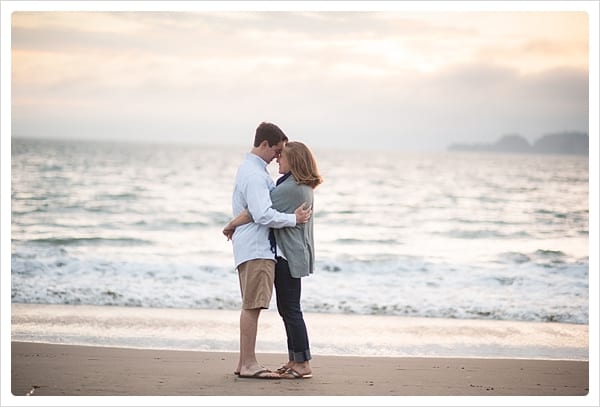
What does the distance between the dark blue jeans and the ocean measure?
3.26 m

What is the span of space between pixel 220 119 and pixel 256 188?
1737cm

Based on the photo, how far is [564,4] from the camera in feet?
15.3

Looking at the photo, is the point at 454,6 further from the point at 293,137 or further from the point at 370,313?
the point at 293,137

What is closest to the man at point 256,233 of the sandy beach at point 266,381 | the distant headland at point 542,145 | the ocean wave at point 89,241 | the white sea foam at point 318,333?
the sandy beach at point 266,381

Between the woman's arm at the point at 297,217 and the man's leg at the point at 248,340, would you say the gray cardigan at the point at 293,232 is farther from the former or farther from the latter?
the man's leg at the point at 248,340

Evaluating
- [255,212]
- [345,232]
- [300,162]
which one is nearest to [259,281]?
[255,212]

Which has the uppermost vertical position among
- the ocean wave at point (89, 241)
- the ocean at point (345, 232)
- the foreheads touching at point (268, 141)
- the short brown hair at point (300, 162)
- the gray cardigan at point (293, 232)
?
the foreheads touching at point (268, 141)

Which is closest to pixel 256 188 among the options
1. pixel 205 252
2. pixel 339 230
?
pixel 205 252

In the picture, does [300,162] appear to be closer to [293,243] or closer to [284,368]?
[293,243]

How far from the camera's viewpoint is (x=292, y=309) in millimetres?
4898

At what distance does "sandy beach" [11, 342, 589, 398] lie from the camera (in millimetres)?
4680

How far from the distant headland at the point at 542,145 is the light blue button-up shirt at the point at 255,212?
1304 centimetres

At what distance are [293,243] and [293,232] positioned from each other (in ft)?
0.21

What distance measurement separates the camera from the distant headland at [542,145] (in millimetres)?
18594
